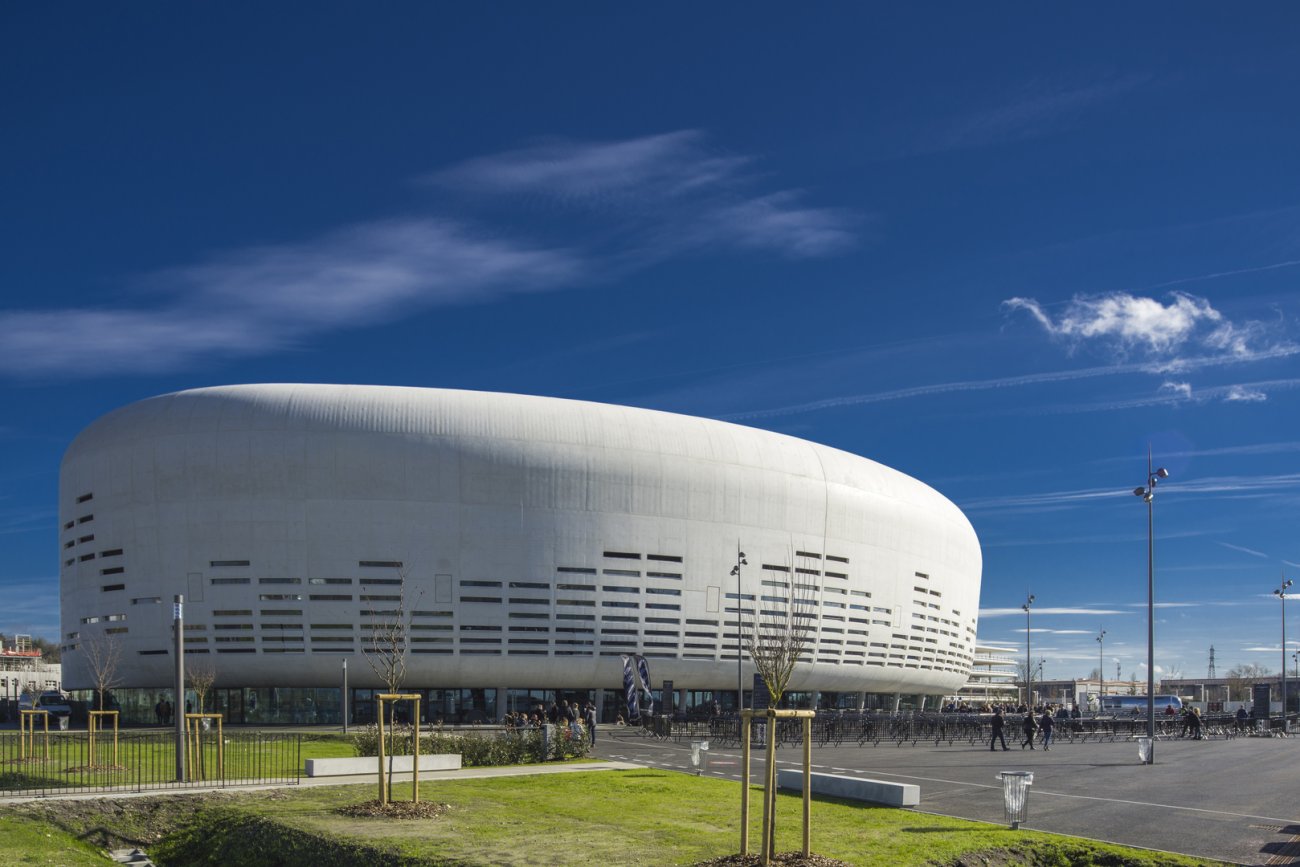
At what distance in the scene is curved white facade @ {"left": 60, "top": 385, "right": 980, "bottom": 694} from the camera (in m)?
62.4

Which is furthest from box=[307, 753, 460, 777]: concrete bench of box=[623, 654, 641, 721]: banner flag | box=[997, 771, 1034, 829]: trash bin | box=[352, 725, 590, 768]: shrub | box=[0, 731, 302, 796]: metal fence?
box=[623, 654, 641, 721]: banner flag

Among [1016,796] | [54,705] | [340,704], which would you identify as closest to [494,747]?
[1016,796]

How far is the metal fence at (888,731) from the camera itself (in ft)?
155

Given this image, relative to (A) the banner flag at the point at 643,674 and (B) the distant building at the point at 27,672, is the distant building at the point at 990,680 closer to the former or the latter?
(A) the banner flag at the point at 643,674

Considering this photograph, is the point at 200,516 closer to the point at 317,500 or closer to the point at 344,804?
the point at 317,500

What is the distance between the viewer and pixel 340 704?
6556 centimetres

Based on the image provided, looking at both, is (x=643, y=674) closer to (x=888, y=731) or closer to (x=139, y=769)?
(x=888, y=731)

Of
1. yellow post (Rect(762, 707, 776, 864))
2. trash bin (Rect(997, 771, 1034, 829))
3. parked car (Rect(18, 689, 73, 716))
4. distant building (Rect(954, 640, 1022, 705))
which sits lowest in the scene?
distant building (Rect(954, 640, 1022, 705))

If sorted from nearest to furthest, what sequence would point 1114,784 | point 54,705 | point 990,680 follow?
point 1114,784 < point 54,705 < point 990,680

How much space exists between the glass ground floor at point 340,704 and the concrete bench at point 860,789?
39416 millimetres

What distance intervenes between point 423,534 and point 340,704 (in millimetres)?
10960

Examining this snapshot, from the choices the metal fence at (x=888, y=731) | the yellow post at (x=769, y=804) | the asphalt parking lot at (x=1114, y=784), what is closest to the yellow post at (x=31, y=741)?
the asphalt parking lot at (x=1114, y=784)

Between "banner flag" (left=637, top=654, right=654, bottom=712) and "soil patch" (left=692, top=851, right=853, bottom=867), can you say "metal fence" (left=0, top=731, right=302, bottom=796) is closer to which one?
"soil patch" (left=692, top=851, right=853, bottom=867)

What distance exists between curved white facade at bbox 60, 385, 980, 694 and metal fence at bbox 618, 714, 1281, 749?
10.3m
